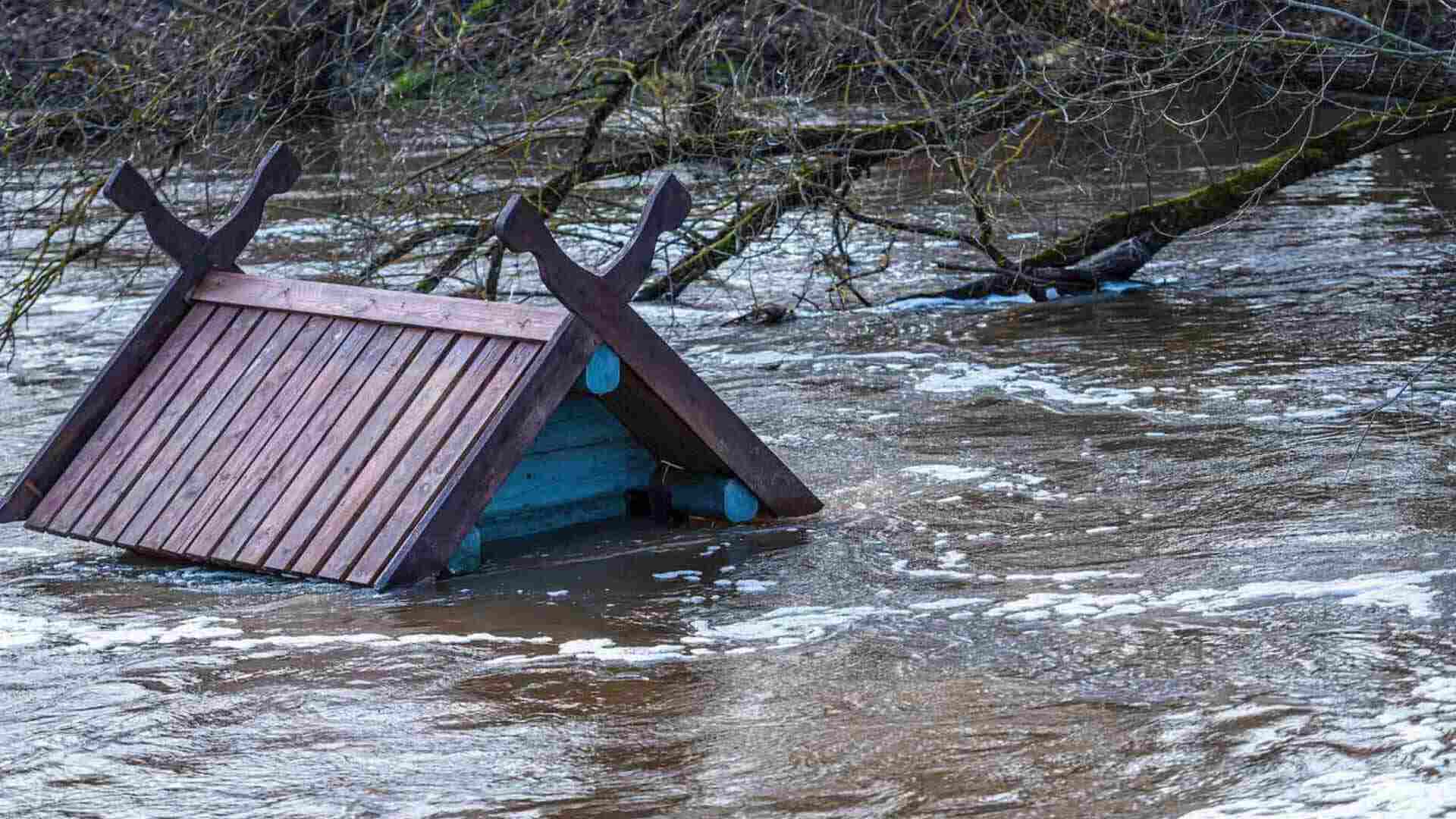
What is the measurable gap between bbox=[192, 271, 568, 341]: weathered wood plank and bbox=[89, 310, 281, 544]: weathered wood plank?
10 cm

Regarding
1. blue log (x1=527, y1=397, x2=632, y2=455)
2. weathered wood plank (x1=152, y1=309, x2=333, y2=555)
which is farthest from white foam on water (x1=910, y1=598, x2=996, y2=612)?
weathered wood plank (x1=152, y1=309, x2=333, y2=555)

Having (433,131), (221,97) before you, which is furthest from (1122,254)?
(221,97)

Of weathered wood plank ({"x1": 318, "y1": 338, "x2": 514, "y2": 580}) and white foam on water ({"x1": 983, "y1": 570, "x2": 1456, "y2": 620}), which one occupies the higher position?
weathered wood plank ({"x1": 318, "y1": 338, "x2": 514, "y2": 580})

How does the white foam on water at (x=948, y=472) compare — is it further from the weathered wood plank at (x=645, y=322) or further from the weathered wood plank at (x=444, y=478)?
the weathered wood plank at (x=444, y=478)

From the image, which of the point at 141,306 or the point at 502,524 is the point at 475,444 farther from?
the point at 141,306

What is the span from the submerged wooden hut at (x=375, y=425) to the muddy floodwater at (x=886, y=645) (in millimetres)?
186

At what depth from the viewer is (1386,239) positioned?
12.7 metres

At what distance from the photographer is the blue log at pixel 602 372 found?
5.89m

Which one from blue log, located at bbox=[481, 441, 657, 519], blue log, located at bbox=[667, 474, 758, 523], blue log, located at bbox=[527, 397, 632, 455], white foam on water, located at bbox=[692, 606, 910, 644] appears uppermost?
blue log, located at bbox=[527, 397, 632, 455]

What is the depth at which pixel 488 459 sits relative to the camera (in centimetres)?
565

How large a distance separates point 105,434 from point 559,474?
5.52ft

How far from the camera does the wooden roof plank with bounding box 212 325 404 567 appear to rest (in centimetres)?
593

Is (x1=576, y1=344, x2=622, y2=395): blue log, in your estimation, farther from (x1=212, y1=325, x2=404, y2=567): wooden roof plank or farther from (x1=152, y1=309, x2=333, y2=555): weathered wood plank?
(x1=152, y1=309, x2=333, y2=555): weathered wood plank

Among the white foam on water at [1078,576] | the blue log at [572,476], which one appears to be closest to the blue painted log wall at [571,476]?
the blue log at [572,476]
